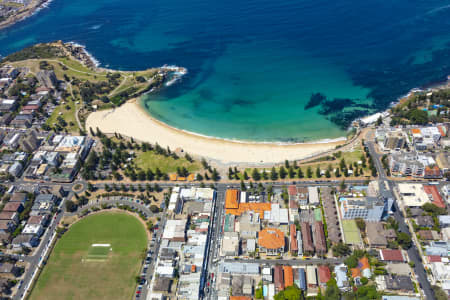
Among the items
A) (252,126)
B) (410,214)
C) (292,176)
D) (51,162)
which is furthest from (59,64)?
(410,214)

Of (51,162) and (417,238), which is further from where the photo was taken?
(51,162)

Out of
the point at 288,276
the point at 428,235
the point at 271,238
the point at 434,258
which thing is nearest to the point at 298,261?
the point at 288,276

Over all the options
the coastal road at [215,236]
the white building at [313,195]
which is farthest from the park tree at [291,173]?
the coastal road at [215,236]

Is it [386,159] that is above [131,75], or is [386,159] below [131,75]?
below

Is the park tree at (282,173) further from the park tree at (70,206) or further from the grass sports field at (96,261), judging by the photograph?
the park tree at (70,206)

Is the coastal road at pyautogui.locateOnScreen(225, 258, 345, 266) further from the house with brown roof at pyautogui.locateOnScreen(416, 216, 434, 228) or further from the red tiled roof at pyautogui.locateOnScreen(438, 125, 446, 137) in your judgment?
the red tiled roof at pyautogui.locateOnScreen(438, 125, 446, 137)

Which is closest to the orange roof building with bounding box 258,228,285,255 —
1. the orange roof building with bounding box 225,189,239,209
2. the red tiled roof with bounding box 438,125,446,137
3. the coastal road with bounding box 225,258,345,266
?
the coastal road with bounding box 225,258,345,266

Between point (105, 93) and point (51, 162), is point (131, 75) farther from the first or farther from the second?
point (51, 162)

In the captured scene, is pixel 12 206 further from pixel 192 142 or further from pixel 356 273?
pixel 356 273
